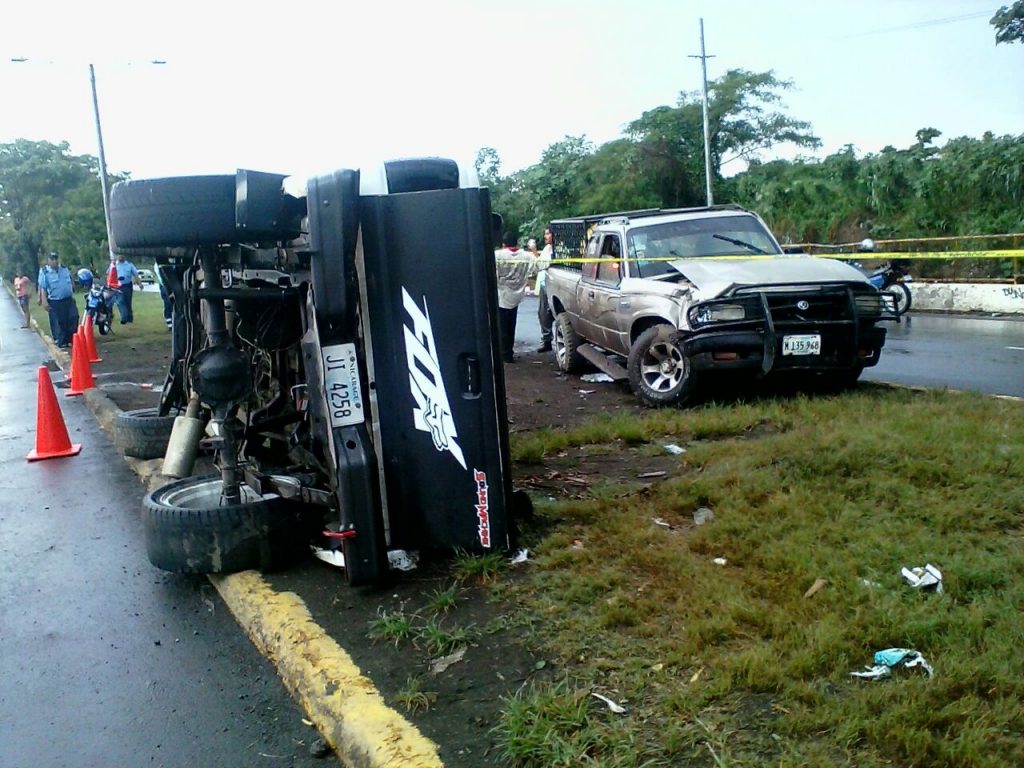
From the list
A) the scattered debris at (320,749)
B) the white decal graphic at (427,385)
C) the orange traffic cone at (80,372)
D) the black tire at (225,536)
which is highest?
the white decal graphic at (427,385)

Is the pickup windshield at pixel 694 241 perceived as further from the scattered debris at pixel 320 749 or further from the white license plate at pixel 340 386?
the scattered debris at pixel 320 749

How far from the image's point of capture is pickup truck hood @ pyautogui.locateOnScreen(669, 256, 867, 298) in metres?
8.22

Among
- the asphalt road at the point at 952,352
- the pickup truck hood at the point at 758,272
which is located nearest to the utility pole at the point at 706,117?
the asphalt road at the point at 952,352

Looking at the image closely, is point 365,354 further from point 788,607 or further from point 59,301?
point 59,301

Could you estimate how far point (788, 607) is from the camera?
3.74 meters

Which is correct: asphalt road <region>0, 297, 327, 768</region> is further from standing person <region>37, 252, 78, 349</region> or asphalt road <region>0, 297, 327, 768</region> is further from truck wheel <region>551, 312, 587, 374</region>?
standing person <region>37, 252, 78, 349</region>

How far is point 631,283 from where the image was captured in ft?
31.0

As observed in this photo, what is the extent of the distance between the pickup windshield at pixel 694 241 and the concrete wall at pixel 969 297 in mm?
11371

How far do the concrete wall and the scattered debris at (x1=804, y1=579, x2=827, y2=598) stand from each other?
17.1 meters

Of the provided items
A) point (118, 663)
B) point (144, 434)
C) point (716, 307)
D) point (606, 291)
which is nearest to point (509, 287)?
point (606, 291)

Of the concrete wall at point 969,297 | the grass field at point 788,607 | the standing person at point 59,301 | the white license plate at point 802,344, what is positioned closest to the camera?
the grass field at point 788,607

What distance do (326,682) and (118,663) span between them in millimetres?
1204

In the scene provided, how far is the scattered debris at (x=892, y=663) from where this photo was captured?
321 centimetres

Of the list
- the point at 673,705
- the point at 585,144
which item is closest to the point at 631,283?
the point at 673,705
